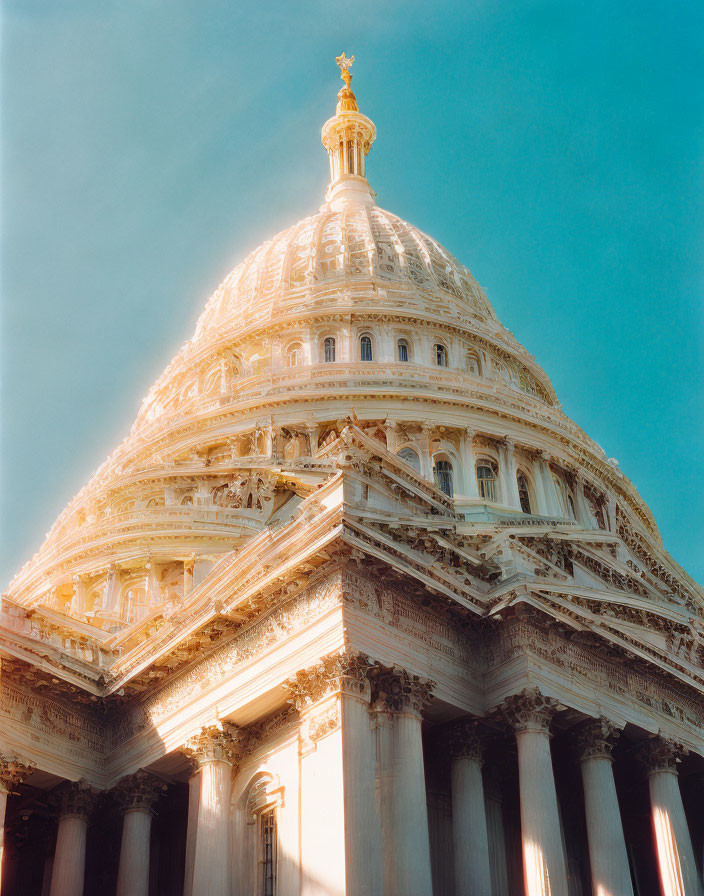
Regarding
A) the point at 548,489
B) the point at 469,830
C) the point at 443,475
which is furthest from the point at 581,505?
the point at 469,830

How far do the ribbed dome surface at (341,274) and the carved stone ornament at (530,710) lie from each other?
42.8 meters

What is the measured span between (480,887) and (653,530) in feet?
158

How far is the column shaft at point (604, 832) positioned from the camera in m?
30.7

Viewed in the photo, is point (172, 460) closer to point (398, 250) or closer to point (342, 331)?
point (342, 331)

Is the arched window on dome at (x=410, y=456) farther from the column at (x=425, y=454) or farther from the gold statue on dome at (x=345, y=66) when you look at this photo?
the gold statue on dome at (x=345, y=66)

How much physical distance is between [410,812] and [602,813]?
6.50 meters

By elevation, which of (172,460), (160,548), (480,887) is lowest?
(480,887)

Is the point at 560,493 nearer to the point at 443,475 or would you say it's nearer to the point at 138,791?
the point at 443,475

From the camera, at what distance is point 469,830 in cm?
3084

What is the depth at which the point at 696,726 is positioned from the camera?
37.1 meters

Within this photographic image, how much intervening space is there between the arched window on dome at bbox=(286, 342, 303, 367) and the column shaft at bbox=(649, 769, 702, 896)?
131 feet

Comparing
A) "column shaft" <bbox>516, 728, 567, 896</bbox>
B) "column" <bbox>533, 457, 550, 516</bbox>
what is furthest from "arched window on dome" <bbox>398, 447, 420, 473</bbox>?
"column shaft" <bbox>516, 728, 567, 896</bbox>

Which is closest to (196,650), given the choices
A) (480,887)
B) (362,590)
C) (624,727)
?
(362,590)

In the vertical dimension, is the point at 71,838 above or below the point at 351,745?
above
